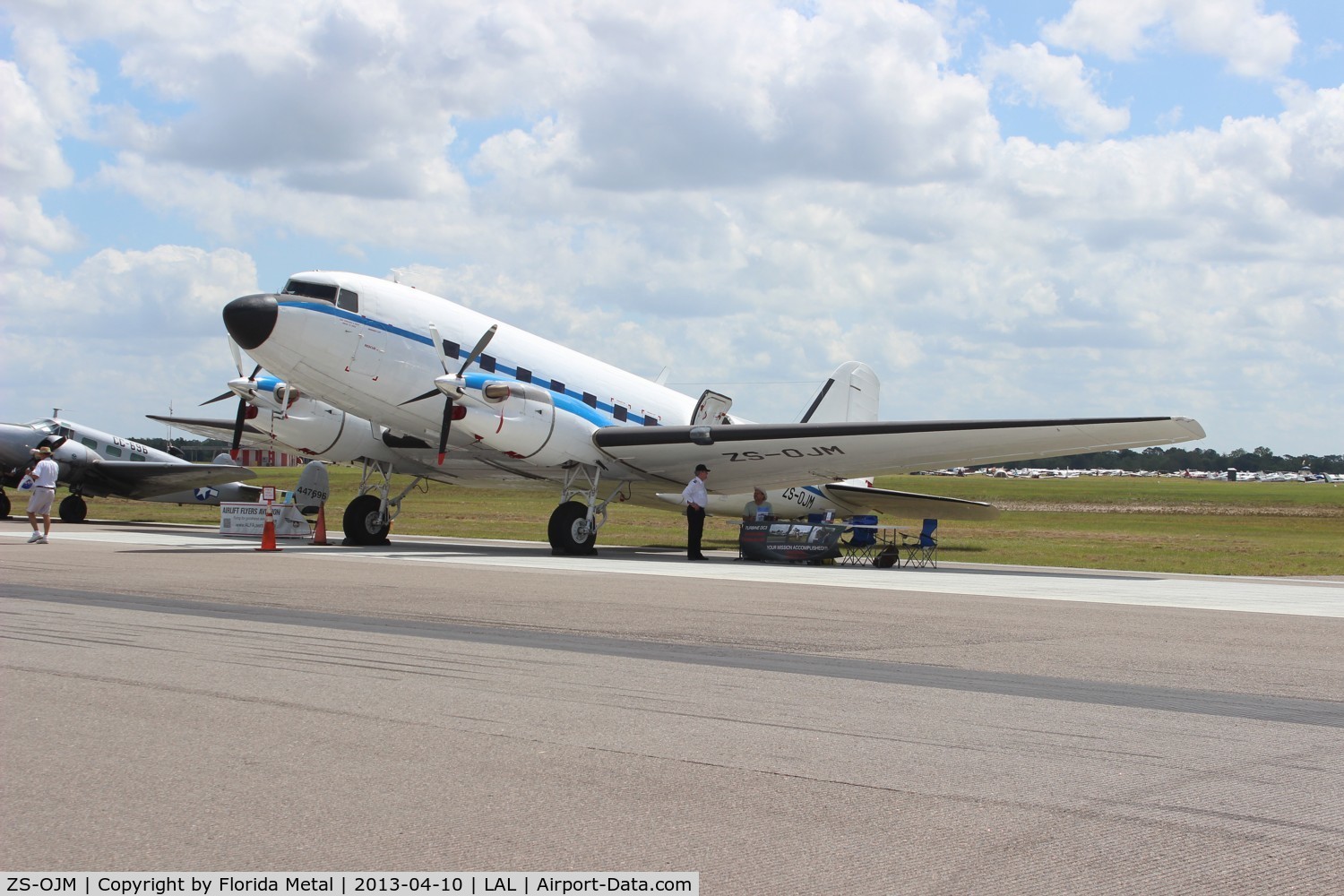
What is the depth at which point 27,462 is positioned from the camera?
39.1m

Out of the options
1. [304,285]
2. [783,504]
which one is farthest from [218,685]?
[783,504]

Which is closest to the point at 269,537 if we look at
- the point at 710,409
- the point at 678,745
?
the point at 710,409

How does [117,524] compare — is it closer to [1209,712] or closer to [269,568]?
[269,568]

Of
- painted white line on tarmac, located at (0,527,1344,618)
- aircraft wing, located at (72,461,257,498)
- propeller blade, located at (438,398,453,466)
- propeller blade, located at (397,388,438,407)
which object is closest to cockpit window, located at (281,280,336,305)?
propeller blade, located at (397,388,438,407)

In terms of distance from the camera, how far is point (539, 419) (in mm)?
24031

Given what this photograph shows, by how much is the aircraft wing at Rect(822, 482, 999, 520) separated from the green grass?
0.70m

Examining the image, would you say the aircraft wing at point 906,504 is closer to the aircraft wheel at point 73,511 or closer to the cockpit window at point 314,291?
the cockpit window at point 314,291

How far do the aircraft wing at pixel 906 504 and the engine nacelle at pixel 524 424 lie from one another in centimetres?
802

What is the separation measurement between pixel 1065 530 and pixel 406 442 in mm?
28065

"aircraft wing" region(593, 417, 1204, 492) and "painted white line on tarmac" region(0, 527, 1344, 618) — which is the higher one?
"aircraft wing" region(593, 417, 1204, 492)

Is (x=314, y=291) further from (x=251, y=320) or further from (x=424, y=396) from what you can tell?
(x=424, y=396)

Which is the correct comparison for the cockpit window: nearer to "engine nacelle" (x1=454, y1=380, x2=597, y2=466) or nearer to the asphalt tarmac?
"engine nacelle" (x1=454, y1=380, x2=597, y2=466)

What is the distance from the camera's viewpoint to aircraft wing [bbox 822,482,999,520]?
30.5 metres

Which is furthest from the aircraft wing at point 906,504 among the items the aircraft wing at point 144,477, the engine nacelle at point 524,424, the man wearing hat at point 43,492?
the aircraft wing at point 144,477
